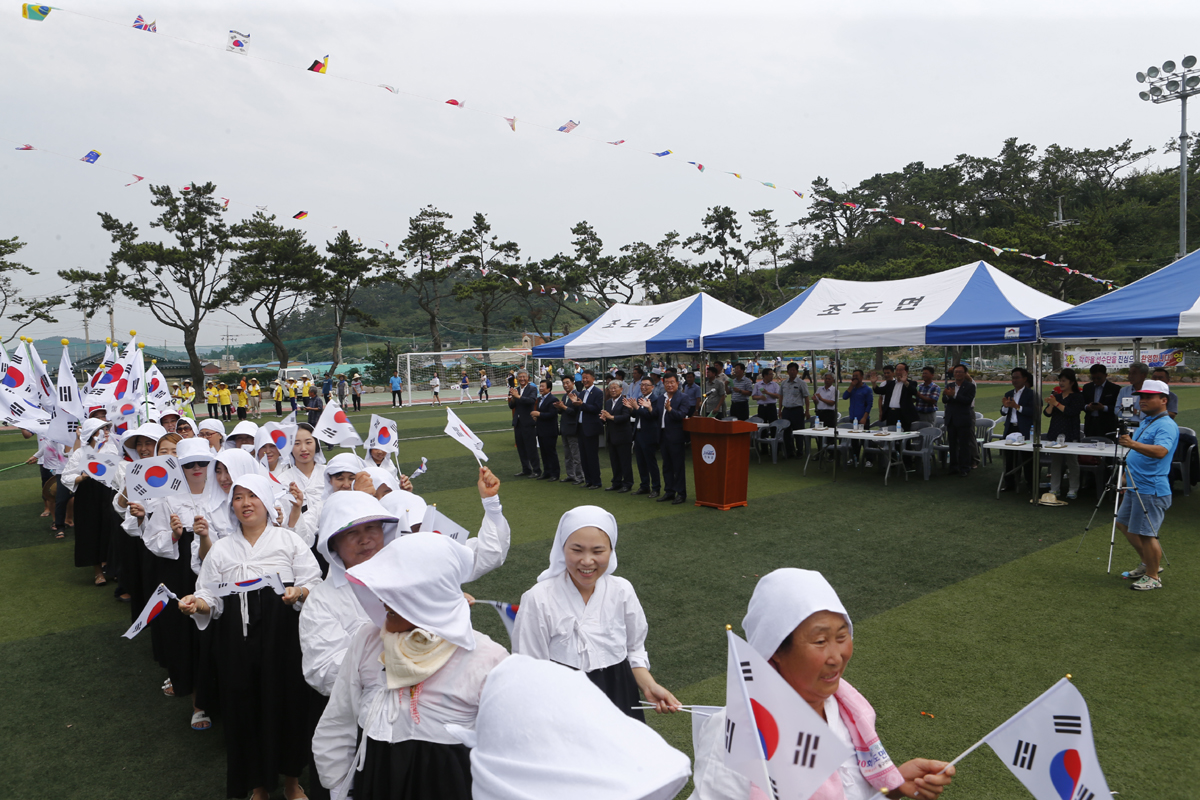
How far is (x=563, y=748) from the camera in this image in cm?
107

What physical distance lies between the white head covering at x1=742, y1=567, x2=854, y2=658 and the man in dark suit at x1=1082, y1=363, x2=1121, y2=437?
369 inches

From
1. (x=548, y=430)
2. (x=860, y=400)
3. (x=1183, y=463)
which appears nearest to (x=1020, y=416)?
(x=1183, y=463)

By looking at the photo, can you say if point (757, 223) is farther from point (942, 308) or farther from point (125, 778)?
point (125, 778)

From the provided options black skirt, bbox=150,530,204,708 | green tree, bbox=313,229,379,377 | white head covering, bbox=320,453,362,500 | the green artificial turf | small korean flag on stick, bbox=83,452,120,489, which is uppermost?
green tree, bbox=313,229,379,377

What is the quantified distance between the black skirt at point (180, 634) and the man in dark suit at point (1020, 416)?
9.23m

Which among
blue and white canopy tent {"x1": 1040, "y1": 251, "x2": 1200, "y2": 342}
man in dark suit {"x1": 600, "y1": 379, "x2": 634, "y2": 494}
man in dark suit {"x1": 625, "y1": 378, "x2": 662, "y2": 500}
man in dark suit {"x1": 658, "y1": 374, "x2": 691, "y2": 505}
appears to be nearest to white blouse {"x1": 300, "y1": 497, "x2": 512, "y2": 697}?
man in dark suit {"x1": 658, "y1": 374, "x2": 691, "y2": 505}

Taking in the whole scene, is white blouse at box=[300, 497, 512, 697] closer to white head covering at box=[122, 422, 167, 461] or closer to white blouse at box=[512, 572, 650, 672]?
white blouse at box=[512, 572, 650, 672]

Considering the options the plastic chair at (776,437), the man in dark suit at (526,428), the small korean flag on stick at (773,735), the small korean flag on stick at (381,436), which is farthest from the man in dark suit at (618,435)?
the small korean flag on stick at (773,735)

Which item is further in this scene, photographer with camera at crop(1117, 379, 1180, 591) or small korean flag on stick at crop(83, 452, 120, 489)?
small korean flag on stick at crop(83, 452, 120, 489)

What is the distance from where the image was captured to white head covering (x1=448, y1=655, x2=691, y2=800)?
3.39 ft

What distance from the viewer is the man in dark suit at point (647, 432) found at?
32.3 ft

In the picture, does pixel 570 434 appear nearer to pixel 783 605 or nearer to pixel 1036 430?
pixel 1036 430

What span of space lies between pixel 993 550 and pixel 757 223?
134 feet

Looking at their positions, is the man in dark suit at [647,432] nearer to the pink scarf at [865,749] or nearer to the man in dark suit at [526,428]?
the man in dark suit at [526,428]
